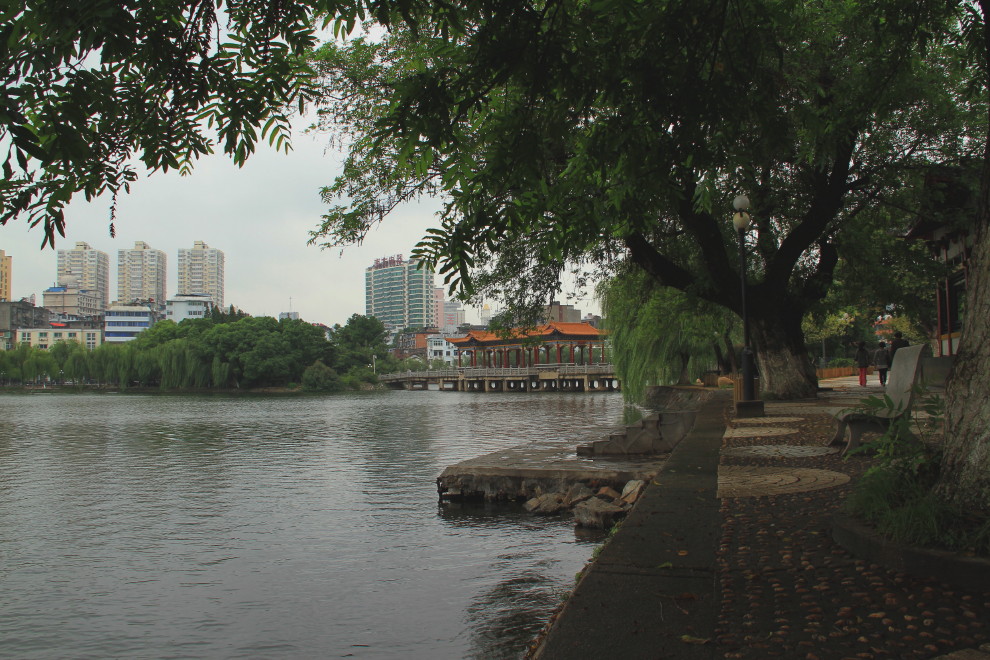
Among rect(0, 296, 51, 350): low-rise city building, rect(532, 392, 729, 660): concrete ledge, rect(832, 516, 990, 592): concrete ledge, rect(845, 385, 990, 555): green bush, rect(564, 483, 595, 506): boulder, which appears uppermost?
rect(0, 296, 51, 350): low-rise city building

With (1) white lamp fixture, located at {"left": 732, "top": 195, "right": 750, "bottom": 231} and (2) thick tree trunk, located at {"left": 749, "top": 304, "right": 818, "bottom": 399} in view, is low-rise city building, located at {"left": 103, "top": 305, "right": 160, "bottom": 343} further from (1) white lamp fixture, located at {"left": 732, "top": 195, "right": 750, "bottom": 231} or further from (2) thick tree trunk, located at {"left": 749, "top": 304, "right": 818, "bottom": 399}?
(1) white lamp fixture, located at {"left": 732, "top": 195, "right": 750, "bottom": 231}

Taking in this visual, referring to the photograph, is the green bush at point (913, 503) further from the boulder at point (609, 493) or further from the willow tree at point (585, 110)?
the boulder at point (609, 493)

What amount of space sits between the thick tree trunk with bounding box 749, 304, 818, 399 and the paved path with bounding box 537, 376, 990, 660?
10883mm

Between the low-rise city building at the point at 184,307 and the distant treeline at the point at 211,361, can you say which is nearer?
the distant treeline at the point at 211,361

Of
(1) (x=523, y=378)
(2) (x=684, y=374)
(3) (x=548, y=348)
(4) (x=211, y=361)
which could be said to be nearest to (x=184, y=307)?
(4) (x=211, y=361)

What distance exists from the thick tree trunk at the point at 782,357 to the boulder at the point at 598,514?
26.8 ft

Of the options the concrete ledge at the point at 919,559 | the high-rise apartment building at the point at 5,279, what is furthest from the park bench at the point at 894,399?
the high-rise apartment building at the point at 5,279

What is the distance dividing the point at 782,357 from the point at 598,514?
8684mm

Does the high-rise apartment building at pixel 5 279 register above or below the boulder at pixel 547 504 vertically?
above

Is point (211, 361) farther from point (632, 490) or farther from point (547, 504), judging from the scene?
point (632, 490)

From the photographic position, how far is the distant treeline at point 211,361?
283ft

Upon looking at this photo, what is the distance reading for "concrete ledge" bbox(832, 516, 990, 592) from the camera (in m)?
2.88

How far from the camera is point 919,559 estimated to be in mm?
3070

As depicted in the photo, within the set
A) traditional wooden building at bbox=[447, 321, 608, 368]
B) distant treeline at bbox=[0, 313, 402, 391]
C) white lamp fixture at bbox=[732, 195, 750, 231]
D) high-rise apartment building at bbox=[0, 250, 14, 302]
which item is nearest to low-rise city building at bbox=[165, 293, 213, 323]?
high-rise apartment building at bbox=[0, 250, 14, 302]
